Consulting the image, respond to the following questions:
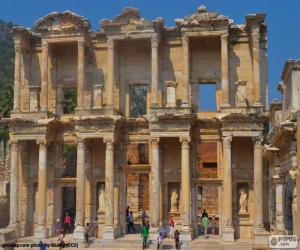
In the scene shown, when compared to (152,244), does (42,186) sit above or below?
above

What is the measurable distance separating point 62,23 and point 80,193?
324 inches

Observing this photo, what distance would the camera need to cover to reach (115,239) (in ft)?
85.7

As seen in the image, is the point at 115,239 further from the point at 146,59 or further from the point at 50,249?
the point at 146,59

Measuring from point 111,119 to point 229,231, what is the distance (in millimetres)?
7249

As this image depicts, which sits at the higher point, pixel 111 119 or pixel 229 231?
pixel 111 119

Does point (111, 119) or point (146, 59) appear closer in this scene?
point (111, 119)

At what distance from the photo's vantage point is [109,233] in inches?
1027

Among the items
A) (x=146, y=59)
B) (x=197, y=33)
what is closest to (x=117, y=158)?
(x=146, y=59)

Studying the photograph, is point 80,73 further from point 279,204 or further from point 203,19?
point 279,204

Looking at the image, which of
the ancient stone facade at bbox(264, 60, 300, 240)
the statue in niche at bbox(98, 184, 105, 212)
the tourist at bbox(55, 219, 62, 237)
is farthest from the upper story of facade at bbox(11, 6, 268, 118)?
the ancient stone facade at bbox(264, 60, 300, 240)

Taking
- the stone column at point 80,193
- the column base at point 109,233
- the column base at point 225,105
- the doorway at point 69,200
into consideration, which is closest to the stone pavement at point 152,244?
the column base at point 109,233

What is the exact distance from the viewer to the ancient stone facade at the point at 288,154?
16.1 m

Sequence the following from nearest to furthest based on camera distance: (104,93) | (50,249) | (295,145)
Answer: (295,145) → (50,249) → (104,93)

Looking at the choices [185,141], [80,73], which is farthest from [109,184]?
[80,73]
